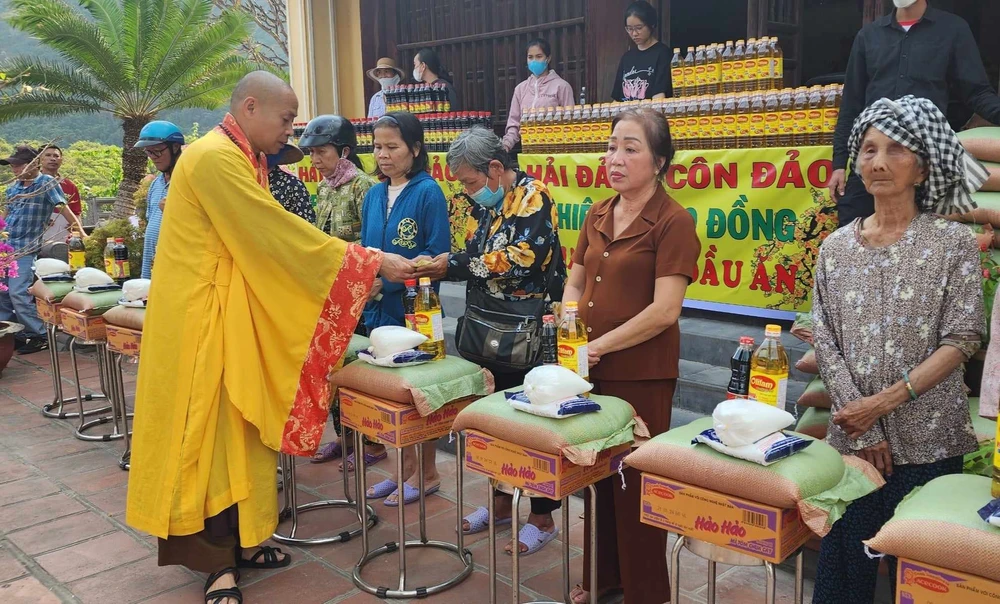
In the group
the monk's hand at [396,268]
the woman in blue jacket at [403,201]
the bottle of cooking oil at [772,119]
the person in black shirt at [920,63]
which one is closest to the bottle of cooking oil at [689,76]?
the bottle of cooking oil at [772,119]

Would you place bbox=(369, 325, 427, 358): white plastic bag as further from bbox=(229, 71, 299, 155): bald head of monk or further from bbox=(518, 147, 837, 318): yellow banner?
bbox=(518, 147, 837, 318): yellow banner

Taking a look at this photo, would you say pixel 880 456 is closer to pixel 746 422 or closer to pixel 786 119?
pixel 746 422

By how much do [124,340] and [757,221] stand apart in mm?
3593

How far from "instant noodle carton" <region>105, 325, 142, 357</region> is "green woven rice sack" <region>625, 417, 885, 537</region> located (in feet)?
10.1

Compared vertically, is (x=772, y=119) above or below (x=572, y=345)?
above

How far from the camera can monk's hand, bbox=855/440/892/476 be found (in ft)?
7.22

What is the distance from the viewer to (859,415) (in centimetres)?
217

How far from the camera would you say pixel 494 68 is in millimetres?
8586

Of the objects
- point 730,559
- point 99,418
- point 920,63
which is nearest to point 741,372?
point 730,559

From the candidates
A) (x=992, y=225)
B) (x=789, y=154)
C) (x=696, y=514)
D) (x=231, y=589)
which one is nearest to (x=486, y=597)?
(x=231, y=589)

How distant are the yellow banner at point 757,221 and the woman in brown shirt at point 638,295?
210 cm

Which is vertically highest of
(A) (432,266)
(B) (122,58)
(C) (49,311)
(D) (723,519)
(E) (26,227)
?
(B) (122,58)

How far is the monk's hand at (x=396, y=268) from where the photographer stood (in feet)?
10.5

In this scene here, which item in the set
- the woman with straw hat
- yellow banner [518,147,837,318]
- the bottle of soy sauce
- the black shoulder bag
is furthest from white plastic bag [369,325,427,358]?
the woman with straw hat
